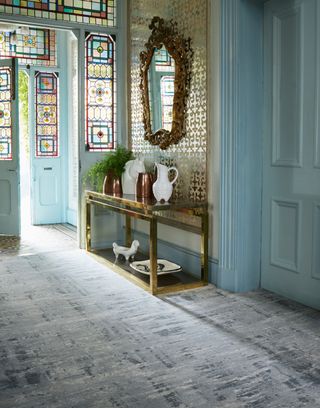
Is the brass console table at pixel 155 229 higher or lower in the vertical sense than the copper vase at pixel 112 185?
lower

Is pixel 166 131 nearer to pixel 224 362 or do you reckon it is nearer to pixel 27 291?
pixel 27 291

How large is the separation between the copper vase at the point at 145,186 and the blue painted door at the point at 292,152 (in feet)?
3.75

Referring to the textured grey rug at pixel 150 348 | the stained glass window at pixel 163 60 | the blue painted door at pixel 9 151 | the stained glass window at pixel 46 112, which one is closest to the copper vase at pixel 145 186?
the textured grey rug at pixel 150 348

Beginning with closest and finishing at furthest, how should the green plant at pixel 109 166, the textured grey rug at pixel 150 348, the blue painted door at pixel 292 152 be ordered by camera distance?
the textured grey rug at pixel 150 348
the blue painted door at pixel 292 152
the green plant at pixel 109 166

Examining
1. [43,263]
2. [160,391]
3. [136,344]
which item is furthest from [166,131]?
[160,391]

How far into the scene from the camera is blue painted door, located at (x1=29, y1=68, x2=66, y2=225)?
7797 mm

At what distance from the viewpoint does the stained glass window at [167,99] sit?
16.3 feet

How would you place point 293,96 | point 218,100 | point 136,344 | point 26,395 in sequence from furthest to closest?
1. point 218,100
2. point 293,96
3. point 136,344
4. point 26,395

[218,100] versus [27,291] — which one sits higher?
[218,100]

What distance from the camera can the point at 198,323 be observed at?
3.57 meters

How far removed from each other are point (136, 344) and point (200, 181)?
1.87m

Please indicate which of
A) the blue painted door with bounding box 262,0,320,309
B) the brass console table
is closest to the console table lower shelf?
the brass console table

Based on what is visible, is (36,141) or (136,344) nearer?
(136,344)

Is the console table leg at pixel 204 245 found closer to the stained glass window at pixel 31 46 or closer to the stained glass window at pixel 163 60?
the stained glass window at pixel 163 60
